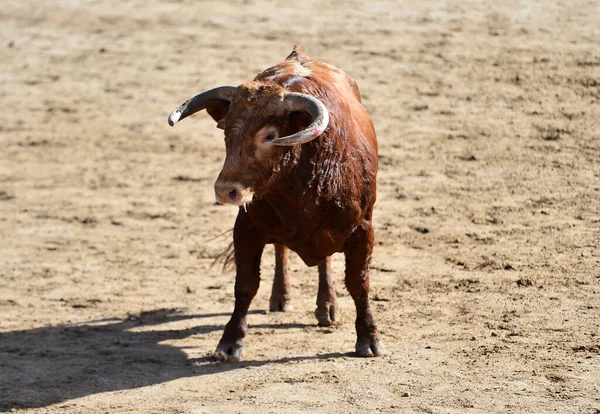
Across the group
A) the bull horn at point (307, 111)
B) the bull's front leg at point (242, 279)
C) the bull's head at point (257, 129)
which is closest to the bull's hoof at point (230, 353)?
the bull's front leg at point (242, 279)

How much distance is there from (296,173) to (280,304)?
1.86 metres

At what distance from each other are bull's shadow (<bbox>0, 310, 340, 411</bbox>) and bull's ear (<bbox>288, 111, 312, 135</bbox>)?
1.62 m

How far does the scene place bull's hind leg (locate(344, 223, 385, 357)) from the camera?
7.48 m

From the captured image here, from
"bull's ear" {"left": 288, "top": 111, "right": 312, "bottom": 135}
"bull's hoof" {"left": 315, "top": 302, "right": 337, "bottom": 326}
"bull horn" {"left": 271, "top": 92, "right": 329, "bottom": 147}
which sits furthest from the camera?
"bull's hoof" {"left": 315, "top": 302, "right": 337, "bottom": 326}

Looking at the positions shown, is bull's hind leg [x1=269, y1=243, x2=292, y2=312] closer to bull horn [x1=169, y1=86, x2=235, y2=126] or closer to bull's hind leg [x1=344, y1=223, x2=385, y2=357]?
bull's hind leg [x1=344, y1=223, x2=385, y2=357]

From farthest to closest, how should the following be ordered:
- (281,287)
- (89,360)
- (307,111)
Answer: (281,287), (89,360), (307,111)

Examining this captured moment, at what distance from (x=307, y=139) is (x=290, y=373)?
1.57 meters

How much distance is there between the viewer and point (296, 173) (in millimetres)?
7055

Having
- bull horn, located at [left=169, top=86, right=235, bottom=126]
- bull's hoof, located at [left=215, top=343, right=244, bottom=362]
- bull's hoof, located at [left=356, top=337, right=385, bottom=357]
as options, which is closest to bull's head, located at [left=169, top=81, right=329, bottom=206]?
bull horn, located at [left=169, top=86, right=235, bottom=126]

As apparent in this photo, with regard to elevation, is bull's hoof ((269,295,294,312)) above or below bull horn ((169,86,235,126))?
below

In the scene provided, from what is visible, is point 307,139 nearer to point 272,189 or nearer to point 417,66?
point 272,189

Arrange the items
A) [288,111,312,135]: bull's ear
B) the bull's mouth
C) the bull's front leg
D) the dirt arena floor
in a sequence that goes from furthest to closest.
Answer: the bull's front leg → the dirt arena floor → [288,111,312,135]: bull's ear → the bull's mouth

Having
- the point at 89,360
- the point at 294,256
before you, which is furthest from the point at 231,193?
the point at 294,256

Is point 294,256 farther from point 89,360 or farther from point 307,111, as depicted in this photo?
point 307,111
